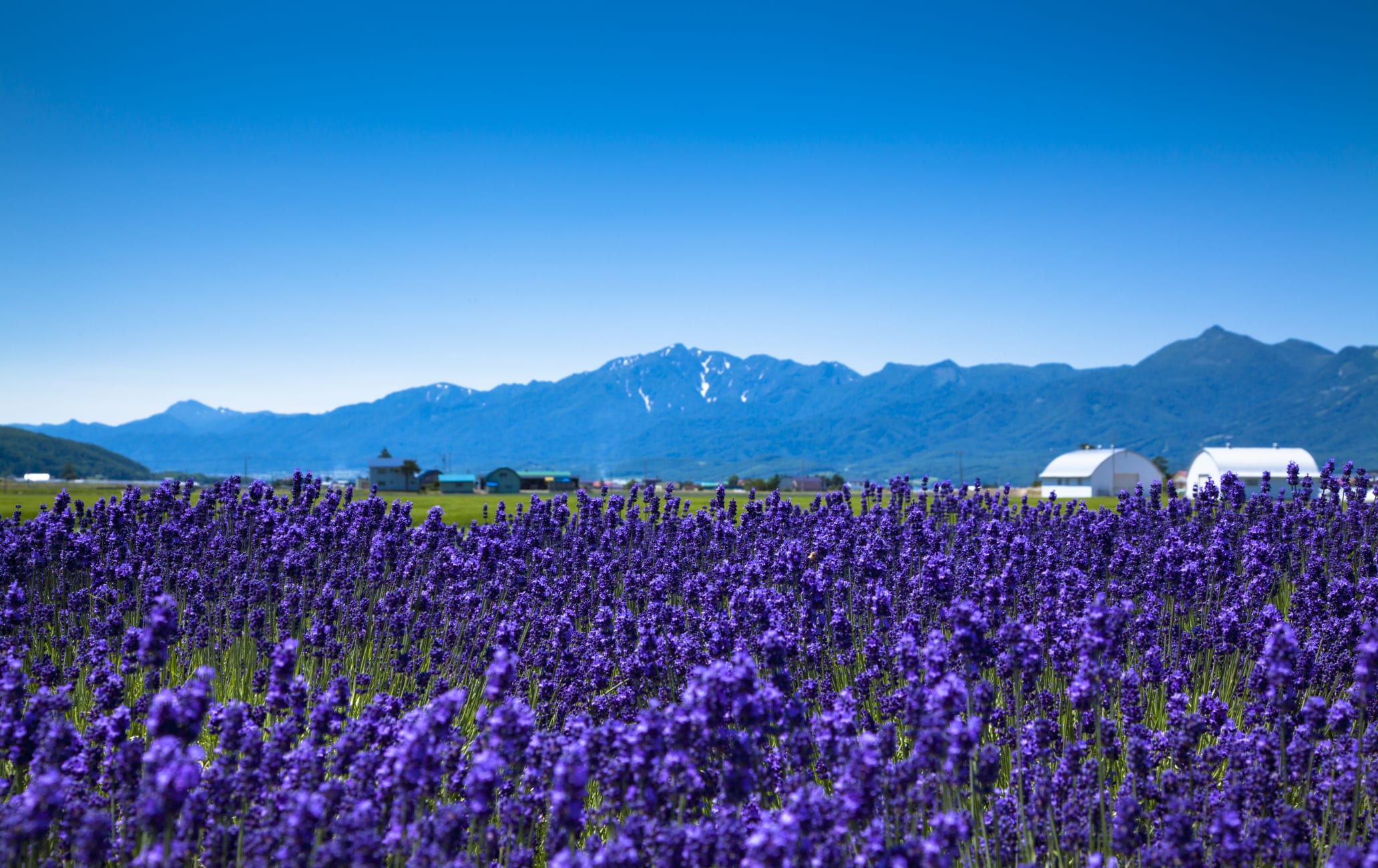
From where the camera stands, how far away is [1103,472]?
7819cm

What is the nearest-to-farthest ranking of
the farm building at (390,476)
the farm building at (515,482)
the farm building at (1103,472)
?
the farm building at (390,476) < the farm building at (1103,472) < the farm building at (515,482)

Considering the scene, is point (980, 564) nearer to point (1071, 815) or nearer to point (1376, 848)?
point (1071, 815)

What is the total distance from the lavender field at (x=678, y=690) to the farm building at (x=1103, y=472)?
73558mm

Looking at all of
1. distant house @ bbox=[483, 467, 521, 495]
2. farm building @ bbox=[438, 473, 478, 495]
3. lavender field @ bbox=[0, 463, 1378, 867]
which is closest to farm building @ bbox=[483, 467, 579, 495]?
distant house @ bbox=[483, 467, 521, 495]

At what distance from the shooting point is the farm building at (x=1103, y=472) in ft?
253

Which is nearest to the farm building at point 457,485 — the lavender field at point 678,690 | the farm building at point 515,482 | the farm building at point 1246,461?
the farm building at point 515,482

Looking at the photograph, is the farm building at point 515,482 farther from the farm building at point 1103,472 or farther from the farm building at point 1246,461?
the farm building at point 1246,461

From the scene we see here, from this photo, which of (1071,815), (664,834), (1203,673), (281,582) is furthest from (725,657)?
(281,582)

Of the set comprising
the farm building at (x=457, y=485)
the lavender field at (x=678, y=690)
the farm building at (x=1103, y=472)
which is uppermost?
the farm building at (x=1103, y=472)

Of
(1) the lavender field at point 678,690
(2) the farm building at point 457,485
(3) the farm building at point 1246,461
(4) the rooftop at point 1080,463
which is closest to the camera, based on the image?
(1) the lavender field at point 678,690

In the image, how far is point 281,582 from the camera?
7629mm

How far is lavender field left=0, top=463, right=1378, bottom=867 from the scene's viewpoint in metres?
2.68

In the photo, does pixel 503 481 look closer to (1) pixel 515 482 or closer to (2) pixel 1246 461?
(1) pixel 515 482

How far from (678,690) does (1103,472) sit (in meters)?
82.0
